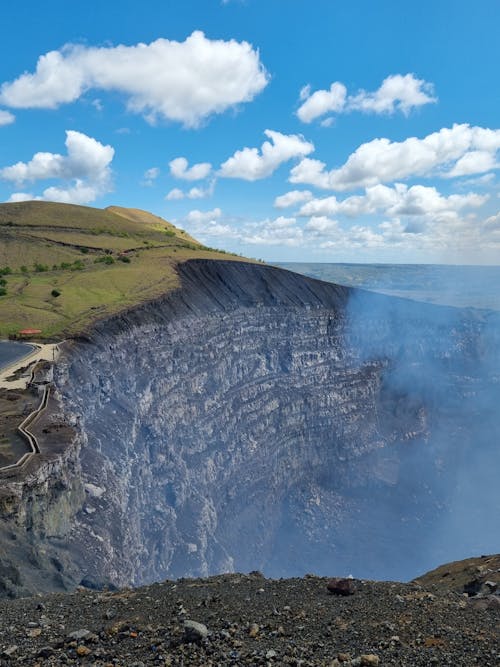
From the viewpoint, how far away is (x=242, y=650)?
1255 centimetres

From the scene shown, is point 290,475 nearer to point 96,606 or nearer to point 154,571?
point 154,571

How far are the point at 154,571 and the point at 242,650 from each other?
131ft

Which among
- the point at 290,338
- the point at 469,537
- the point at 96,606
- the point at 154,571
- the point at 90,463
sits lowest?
the point at 469,537

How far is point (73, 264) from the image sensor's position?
3418 inches

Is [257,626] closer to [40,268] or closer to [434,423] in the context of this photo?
[40,268]

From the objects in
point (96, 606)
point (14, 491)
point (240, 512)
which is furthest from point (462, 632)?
point (240, 512)

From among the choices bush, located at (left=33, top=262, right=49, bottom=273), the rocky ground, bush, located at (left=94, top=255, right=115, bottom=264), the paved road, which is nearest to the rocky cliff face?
the paved road

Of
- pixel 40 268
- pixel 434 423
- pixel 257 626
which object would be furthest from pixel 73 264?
pixel 257 626

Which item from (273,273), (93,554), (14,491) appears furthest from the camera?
(273,273)

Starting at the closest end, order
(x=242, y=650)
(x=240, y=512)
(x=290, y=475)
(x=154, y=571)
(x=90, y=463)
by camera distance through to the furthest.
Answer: (x=242, y=650) < (x=90, y=463) < (x=154, y=571) < (x=240, y=512) < (x=290, y=475)

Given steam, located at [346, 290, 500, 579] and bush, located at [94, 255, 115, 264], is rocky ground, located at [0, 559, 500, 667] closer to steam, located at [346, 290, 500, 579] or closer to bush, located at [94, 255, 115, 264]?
steam, located at [346, 290, 500, 579]

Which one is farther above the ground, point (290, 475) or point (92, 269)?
point (92, 269)

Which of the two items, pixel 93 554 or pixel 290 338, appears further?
pixel 290 338

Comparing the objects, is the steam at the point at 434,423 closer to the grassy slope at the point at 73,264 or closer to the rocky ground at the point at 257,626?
the grassy slope at the point at 73,264
